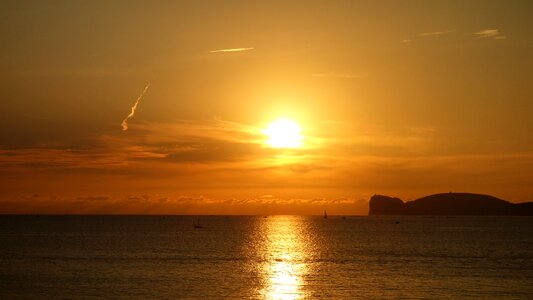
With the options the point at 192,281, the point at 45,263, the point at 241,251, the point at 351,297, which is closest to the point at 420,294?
the point at 351,297

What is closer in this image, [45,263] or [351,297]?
[351,297]

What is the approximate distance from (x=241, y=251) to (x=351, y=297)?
6967 centimetres

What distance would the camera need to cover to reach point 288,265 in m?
101

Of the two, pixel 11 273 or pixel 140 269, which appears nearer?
pixel 11 273

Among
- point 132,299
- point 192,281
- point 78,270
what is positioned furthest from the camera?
point 78,270

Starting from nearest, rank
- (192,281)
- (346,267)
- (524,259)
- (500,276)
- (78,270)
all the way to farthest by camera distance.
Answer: (192,281)
(500,276)
(78,270)
(346,267)
(524,259)

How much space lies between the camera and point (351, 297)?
64812 millimetres

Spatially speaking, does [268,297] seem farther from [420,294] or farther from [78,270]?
[78,270]

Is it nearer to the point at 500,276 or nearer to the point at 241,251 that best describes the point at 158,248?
the point at 241,251

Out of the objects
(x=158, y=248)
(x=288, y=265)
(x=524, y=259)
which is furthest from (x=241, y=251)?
(x=524, y=259)

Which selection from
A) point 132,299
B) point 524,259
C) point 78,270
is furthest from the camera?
point 524,259

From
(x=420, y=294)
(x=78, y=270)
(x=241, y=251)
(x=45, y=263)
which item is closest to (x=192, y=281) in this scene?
(x=78, y=270)

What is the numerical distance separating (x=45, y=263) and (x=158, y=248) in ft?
129

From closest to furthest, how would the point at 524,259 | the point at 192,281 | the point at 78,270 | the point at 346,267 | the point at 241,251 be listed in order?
the point at 192,281
the point at 78,270
the point at 346,267
the point at 524,259
the point at 241,251
